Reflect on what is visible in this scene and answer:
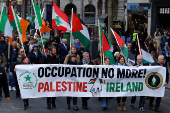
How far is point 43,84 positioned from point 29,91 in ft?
1.28

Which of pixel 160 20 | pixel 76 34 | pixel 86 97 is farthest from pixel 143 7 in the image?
pixel 86 97

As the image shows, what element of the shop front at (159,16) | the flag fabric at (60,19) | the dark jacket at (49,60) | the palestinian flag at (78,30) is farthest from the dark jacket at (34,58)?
the shop front at (159,16)

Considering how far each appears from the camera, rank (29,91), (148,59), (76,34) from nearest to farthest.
Answer: (29,91)
(148,59)
(76,34)

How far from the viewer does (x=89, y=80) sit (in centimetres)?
908

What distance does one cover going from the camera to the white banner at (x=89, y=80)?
884 cm

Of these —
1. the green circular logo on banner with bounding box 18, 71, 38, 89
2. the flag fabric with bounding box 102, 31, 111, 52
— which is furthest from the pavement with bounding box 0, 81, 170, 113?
the flag fabric with bounding box 102, 31, 111, 52

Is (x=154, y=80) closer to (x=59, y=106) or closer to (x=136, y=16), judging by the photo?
(x=59, y=106)

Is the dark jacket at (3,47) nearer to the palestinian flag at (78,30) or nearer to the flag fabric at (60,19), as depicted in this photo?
the flag fabric at (60,19)

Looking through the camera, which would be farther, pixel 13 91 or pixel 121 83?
pixel 13 91

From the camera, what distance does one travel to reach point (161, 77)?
9.12 m

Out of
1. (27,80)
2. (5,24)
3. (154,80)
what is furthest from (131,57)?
(5,24)

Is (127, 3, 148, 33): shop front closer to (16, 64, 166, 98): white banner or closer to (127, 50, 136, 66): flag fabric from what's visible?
(127, 50, 136, 66): flag fabric

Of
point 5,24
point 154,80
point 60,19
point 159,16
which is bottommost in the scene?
point 154,80

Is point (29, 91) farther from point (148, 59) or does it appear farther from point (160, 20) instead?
point (160, 20)
